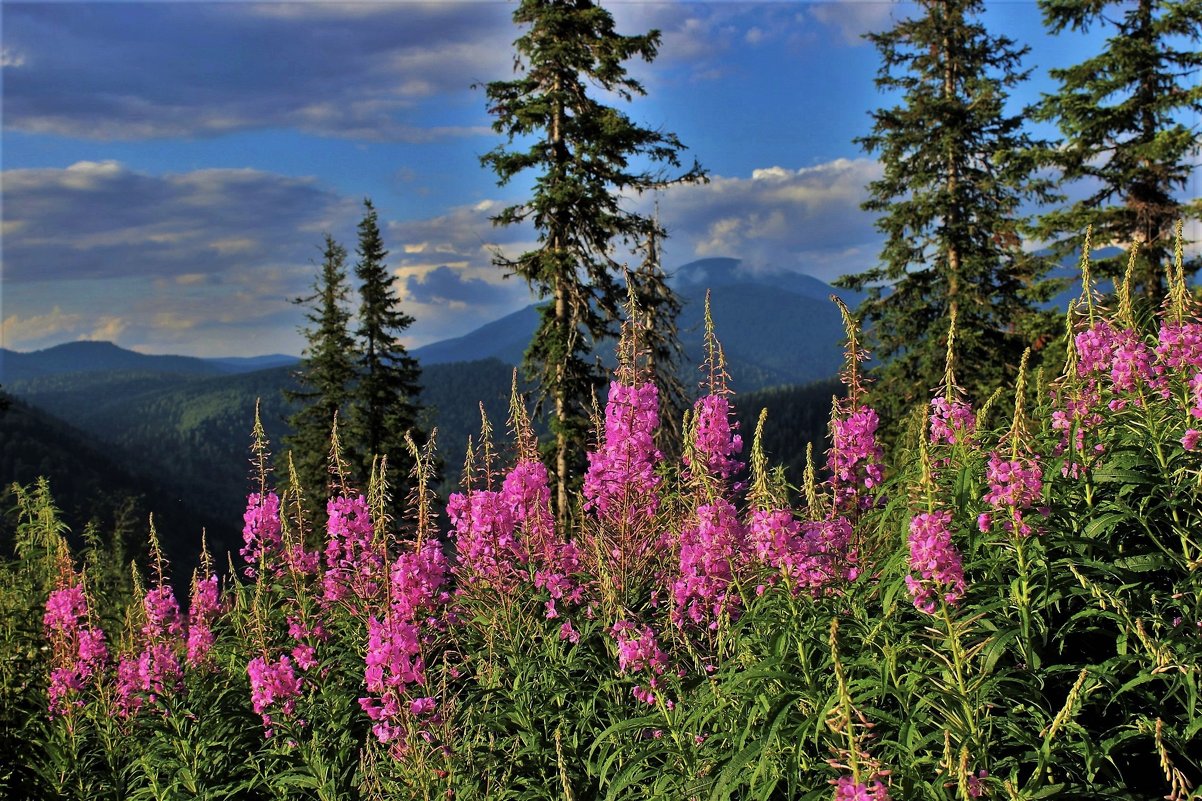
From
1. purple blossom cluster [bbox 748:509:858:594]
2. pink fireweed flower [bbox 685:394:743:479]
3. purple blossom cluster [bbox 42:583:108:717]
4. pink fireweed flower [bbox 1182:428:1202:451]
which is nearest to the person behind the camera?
purple blossom cluster [bbox 748:509:858:594]

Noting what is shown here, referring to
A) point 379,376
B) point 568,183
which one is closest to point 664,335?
point 568,183

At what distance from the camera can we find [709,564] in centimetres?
417

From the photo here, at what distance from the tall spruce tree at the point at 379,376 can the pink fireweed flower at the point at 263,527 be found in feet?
80.1

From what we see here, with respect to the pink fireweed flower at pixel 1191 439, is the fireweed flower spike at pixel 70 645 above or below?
below

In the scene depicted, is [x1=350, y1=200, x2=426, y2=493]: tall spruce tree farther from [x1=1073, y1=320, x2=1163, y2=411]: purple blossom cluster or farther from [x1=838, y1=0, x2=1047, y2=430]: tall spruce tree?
[x1=1073, y1=320, x2=1163, y2=411]: purple blossom cluster

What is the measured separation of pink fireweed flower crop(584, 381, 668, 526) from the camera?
5145mm

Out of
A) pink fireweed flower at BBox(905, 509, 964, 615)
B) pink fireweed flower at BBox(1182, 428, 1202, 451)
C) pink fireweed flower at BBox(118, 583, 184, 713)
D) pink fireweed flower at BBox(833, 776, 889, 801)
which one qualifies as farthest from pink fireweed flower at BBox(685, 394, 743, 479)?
pink fireweed flower at BBox(118, 583, 184, 713)

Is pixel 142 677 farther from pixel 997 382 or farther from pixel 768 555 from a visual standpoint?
pixel 997 382

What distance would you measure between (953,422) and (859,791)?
2.55m

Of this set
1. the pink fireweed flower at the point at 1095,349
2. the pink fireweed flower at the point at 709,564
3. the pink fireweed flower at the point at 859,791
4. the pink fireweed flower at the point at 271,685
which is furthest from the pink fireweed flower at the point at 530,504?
the pink fireweed flower at the point at 859,791

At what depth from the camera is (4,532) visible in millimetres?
11555

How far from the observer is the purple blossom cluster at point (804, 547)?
3744 mm

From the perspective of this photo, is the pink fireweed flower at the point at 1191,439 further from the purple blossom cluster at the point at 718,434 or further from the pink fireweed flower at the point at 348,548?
the pink fireweed flower at the point at 348,548

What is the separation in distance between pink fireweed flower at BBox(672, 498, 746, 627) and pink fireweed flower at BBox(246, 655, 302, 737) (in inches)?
105
